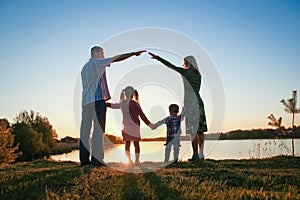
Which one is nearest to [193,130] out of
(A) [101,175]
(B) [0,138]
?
(A) [101,175]

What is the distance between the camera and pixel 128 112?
974cm

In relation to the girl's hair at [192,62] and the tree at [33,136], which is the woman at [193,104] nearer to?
the girl's hair at [192,62]

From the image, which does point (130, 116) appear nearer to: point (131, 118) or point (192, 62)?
point (131, 118)

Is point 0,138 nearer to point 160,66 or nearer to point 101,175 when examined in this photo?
point 160,66

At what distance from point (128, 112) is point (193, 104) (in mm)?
1844

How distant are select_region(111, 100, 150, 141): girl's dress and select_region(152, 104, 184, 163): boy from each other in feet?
1.78

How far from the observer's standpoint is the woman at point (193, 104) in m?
9.19

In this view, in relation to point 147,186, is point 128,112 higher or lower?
higher

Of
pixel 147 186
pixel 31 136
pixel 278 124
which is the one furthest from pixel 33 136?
pixel 147 186

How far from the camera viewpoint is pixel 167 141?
9.56 meters

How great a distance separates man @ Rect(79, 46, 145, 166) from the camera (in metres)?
7.83

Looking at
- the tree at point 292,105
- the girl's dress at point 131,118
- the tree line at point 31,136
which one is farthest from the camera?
the tree line at point 31,136

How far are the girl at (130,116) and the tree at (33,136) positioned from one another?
43353 mm

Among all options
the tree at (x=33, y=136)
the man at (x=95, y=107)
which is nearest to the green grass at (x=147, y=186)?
the man at (x=95, y=107)
